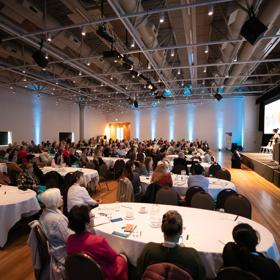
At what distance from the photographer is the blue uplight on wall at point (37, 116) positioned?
596 inches

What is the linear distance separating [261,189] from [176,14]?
20.4 ft

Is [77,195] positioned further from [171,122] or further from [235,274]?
[171,122]

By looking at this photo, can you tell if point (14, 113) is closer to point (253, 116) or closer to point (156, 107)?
point (156, 107)

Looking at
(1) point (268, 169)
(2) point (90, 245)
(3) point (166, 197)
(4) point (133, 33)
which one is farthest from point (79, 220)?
(1) point (268, 169)

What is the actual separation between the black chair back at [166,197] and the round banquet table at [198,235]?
574 mm

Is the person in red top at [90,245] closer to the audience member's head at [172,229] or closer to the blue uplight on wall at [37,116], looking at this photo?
the audience member's head at [172,229]

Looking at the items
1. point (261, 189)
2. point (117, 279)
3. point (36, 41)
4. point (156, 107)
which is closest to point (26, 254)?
point (117, 279)

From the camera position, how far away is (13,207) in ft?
12.2

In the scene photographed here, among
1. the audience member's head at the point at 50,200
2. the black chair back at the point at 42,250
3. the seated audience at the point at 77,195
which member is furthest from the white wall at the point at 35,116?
the black chair back at the point at 42,250

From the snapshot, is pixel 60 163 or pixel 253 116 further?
pixel 253 116

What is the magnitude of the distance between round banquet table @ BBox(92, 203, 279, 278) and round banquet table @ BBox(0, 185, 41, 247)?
159 cm

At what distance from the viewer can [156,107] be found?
2222 cm

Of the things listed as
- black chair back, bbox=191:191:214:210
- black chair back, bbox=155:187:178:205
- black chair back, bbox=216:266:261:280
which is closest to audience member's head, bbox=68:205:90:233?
black chair back, bbox=216:266:261:280

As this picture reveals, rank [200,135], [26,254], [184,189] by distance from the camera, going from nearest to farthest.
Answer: [26,254] < [184,189] < [200,135]
